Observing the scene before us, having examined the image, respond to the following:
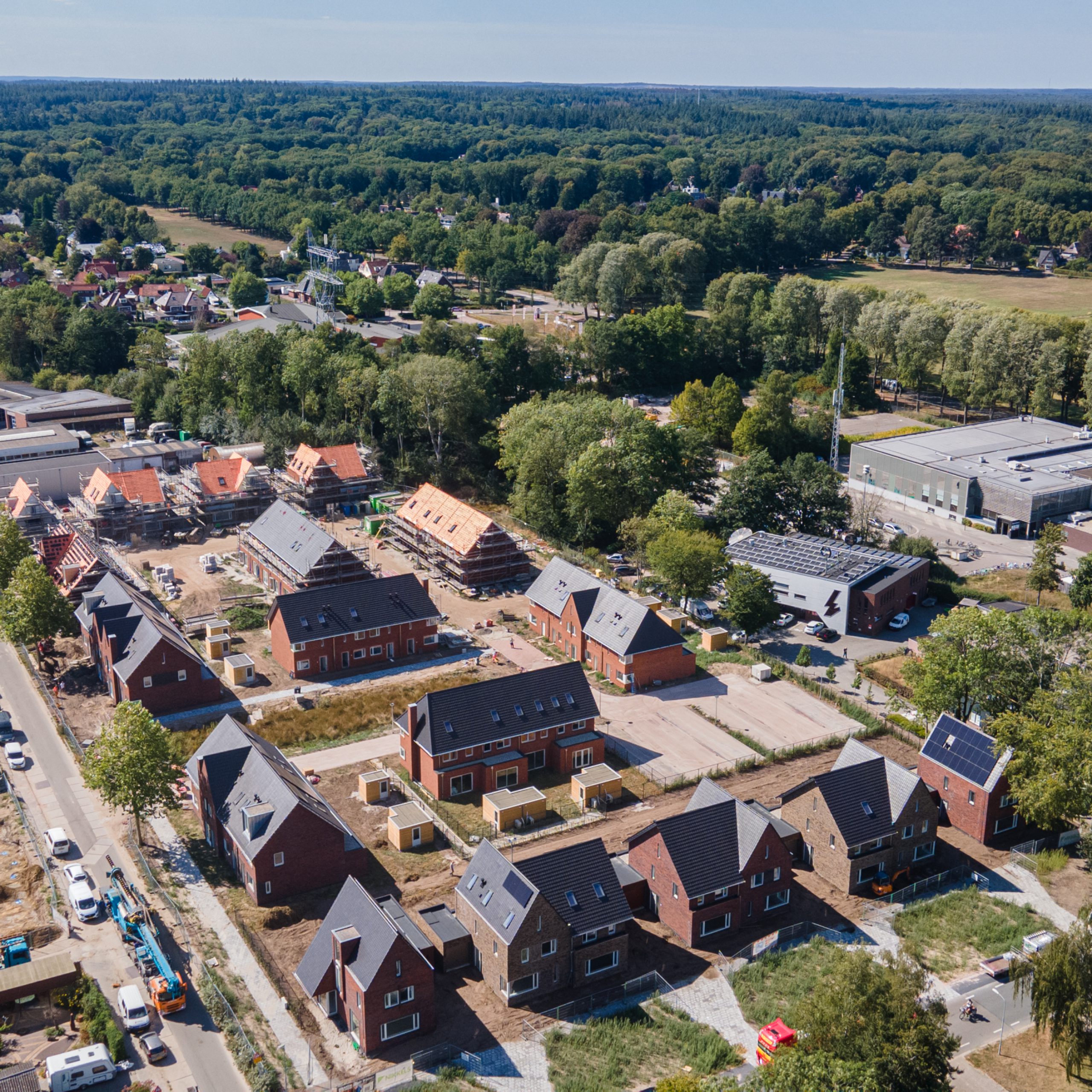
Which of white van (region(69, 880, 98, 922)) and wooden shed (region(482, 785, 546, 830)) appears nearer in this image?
white van (region(69, 880, 98, 922))

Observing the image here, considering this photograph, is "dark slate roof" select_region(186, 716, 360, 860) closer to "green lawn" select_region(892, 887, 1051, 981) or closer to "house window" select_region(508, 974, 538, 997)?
"house window" select_region(508, 974, 538, 997)

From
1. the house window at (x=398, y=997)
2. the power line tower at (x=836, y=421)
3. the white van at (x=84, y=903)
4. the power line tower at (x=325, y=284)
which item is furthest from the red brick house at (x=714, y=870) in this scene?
the power line tower at (x=325, y=284)

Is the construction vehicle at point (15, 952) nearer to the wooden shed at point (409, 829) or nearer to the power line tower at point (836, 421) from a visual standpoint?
the wooden shed at point (409, 829)

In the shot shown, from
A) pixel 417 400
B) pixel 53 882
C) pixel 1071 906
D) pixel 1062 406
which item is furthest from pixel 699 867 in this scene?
pixel 1062 406

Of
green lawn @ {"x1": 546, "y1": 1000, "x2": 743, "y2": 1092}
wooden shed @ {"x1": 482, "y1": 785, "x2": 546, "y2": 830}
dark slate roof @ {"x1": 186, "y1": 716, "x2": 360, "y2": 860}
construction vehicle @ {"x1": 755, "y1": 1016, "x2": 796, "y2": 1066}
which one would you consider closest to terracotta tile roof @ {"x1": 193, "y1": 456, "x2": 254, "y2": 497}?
dark slate roof @ {"x1": 186, "y1": 716, "x2": 360, "y2": 860}

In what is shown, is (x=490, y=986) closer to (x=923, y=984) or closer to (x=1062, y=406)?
(x=923, y=984)

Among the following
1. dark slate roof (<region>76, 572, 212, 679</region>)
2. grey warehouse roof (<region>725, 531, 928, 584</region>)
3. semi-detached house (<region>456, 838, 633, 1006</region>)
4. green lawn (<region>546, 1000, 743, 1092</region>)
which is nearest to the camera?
green lawn (<region>546, 1000, 743, 1092</region>)

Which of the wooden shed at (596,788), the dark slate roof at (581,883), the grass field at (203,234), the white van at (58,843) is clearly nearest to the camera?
the dark slate roof at (581,883)
